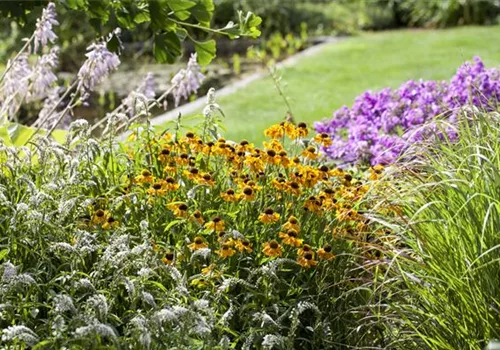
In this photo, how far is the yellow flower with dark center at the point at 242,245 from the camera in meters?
3.49

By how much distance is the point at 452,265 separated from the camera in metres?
3.34

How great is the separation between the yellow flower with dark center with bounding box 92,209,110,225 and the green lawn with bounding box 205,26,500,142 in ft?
12.3

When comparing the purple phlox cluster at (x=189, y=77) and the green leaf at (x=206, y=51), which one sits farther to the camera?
the purple phlox cluster at (x=189, y=77)

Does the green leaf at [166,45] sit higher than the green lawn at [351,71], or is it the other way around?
the green leaf at [166,45]

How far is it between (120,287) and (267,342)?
653 millimetres

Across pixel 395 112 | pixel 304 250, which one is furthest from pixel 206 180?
pixel 395 112

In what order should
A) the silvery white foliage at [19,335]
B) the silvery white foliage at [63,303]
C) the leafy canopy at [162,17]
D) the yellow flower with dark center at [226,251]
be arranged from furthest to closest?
the leafy canopy at [162,17]
the yellow flower with dark center at [226,251]
the silvery white foliage at [63,303]
the silvery white foliage at [19,335]

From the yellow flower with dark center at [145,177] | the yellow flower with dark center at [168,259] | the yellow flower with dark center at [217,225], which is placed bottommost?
the yellow flower with dark center at [168,259]

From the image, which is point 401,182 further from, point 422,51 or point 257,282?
point 422,51

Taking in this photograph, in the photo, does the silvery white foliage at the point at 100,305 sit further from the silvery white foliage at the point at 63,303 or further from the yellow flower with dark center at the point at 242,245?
the yellow flower with dark center at the point at 242,245

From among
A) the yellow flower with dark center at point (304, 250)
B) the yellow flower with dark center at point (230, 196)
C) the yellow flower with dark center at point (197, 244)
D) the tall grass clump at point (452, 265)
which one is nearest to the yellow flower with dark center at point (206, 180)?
the yellow flower with dark center at point (230, 196)

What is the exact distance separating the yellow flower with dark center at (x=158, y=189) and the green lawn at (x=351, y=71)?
3.68 metres

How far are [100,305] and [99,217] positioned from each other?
30.1 inches

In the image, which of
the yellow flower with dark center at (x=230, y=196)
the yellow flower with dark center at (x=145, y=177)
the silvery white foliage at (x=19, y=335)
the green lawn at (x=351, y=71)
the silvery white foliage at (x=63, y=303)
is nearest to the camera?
the silvery white foliage at (x=19, y=335)
